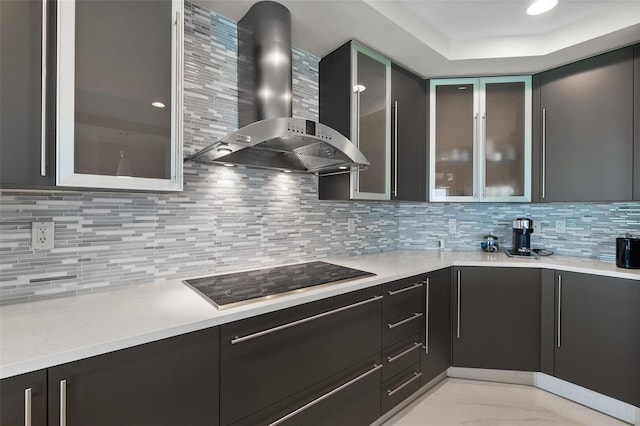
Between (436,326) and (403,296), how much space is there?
51 cm

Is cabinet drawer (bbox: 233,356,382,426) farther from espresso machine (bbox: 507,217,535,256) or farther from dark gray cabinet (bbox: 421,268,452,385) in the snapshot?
espresso machine (bbox: 507,217,535,256)

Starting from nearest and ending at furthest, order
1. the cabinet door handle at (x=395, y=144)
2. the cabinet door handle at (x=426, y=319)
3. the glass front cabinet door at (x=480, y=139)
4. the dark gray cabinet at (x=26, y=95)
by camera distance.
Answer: the dark gray cabinet at (x=26, y=95), the cabinet door handle at (x=426, y=319), the cabinet door handle at (x=395, y=144), the glass front cabinet door at (x=480, y=139)

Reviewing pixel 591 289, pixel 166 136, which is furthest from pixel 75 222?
pixel 591 289

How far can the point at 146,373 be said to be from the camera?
90cm

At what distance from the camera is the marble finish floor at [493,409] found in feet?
5.88

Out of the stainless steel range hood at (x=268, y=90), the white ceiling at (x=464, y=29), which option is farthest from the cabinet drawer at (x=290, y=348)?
the white ceiling at (x=464, y=29)

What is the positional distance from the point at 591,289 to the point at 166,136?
265cm

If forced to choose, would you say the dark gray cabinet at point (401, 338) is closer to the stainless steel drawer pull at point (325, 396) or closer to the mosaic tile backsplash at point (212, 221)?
the stainless steel drawer pull at point (325, 396)

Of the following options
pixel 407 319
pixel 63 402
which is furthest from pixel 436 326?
pixel 63 402

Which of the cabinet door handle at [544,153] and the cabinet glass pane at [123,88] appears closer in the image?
the cabinet glass pane at [123,88]

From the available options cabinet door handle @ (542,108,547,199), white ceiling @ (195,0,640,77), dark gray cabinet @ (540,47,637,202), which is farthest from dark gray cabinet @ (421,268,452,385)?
white ceiling @ (195,0,640,77)

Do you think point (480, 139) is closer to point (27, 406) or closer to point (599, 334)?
point (599, 334)

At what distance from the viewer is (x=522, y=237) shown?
99.3 inches

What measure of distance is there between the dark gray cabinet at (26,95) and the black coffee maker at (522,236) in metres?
2.99
